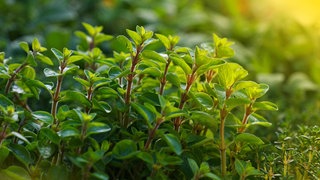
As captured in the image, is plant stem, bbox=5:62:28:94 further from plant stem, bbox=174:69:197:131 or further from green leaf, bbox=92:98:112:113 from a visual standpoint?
plant stem, bbox=174:69:197:131

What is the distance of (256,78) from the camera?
2641 millimetres

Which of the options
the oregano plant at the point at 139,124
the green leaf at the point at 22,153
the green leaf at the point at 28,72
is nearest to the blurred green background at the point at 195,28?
the green leaf at the point at 28,72

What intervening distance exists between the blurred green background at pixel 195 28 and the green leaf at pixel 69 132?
137 cm

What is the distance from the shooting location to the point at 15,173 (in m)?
1.15

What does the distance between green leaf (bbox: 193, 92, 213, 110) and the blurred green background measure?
1.28m

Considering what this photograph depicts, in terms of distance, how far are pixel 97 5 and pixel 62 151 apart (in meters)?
2.15

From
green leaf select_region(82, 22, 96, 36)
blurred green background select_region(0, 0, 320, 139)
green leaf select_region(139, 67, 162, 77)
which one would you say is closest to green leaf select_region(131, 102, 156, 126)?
green leaf select_region(139, 67, 162, 77)

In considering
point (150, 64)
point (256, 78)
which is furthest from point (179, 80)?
point (256, 78)

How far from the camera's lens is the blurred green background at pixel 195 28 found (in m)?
2.64

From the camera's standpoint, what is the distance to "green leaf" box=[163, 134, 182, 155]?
1.11m

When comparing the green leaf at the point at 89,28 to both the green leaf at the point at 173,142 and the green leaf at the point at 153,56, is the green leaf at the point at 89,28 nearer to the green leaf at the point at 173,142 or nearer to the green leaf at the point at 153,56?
the green leaf at the point at 153,56

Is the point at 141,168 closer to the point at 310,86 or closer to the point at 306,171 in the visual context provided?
the point at 306,171

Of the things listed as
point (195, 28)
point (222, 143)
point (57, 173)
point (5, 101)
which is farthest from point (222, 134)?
point (195, 28)

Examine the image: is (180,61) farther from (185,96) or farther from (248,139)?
(248,139)
